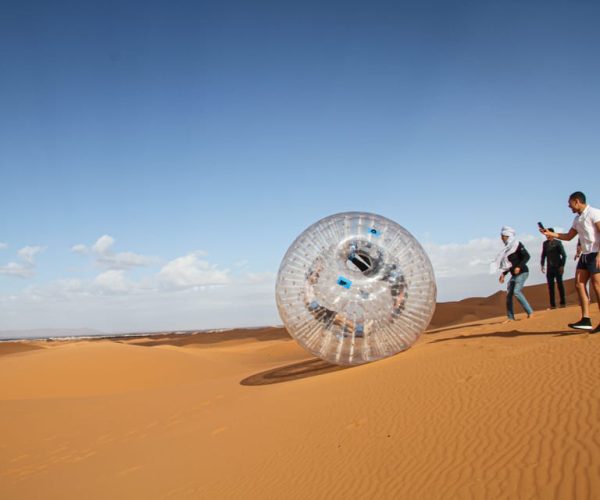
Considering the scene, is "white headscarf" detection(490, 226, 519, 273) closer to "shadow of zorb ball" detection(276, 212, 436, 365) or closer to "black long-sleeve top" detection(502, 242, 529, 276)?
"black long-sleeve top" detection(502, 242, 529, 276)

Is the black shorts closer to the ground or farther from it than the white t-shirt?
closer to the ground

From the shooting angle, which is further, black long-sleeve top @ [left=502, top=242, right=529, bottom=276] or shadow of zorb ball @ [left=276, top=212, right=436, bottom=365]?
black long-sleeve top @ [left=502, top=242, right=529, bottom=276]

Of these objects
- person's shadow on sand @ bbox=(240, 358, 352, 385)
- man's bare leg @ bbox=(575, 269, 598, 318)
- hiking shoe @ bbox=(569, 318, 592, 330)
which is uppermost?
man's bare leg @ bbox=(575, 269, 598, 318)

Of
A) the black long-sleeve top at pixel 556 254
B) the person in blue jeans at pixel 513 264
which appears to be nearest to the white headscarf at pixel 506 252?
the person in blue jeans at pixel 513 264

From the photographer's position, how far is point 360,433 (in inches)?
181

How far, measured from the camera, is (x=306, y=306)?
6.76 m

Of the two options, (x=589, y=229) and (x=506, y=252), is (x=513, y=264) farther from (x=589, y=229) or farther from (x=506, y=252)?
(x=589, y=229)

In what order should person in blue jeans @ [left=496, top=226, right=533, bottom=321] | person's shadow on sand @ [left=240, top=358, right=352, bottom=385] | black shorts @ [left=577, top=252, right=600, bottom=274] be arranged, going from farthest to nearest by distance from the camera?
person in blue jeans @ [left=496, top=226, right=533, bottom=321] → person's shadow on sand @ [left=240, top=358, right=352, bottom=385] → black shorts @ [left=577, top=252, right=600, bottom=274]

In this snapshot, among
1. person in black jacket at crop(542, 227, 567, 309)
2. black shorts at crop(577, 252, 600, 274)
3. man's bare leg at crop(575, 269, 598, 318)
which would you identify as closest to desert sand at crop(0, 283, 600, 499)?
man's bare leg at crop(575, 269, 598, 318)

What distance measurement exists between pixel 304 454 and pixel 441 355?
2.93 m

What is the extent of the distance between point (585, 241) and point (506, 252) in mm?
3836

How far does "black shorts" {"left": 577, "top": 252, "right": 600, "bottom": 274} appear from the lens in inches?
236

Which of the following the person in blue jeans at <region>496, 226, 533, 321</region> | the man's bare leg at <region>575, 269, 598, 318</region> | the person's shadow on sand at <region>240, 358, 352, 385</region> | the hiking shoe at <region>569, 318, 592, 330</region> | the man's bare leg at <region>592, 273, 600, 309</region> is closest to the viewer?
the man's bare leg at <region>592, 273, 600, 309</region>

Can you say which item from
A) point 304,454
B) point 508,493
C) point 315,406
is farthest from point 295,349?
point 508,493
